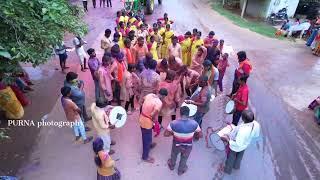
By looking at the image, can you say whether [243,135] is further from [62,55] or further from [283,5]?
[283,5]

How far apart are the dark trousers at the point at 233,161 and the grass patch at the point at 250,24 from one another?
1216 cm

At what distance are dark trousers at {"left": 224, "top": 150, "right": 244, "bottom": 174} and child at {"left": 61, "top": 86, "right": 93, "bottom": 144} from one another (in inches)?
124

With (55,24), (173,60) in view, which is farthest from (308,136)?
(55,24)

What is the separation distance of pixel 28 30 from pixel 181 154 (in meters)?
3.54

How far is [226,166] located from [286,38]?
41.5 ft

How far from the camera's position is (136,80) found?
7.13 metres

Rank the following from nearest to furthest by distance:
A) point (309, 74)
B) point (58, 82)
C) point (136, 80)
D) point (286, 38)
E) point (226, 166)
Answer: point (226, 166) → point (136, 80) → point (58, 82) → point (309, 74) → point (286, 38)

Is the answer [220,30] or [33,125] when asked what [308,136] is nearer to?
[33,125]

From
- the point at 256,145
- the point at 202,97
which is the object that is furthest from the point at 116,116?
the point at 256,145

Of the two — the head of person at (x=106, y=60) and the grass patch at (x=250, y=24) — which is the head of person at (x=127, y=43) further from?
the grass patch at (x=250, y=24)

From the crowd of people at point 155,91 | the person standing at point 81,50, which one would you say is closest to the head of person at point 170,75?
the crowd of people at point 155,91

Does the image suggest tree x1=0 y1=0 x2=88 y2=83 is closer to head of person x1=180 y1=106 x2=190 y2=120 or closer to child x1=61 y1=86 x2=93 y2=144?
child x1=61 y1=86 x2=93 y2=144

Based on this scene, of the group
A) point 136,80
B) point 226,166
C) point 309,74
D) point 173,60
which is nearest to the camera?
point 226,166

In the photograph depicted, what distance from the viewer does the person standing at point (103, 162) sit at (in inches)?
184
